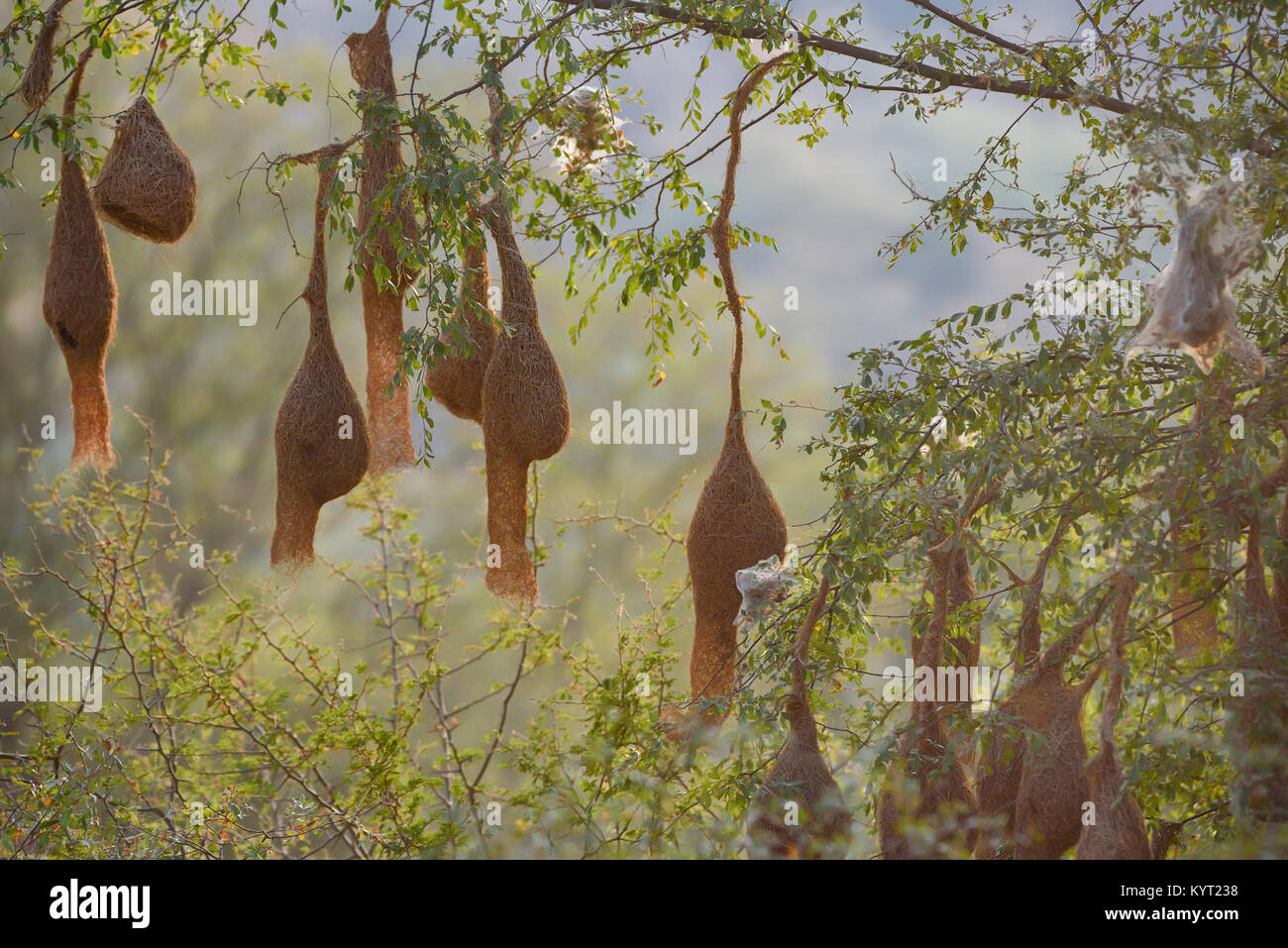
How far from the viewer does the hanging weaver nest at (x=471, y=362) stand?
2711 mm

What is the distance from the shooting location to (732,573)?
287 cm

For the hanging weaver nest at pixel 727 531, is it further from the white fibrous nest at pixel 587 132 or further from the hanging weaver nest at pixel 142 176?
the hanging weaver nest at pixel 142 176

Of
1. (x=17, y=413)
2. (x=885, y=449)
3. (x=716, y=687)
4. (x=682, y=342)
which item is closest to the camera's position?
(x=885, y=449)

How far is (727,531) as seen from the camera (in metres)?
2.85

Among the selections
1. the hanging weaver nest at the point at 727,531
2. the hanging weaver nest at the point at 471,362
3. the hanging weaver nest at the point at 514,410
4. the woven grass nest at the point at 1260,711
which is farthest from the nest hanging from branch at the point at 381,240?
the woven grass nest at the point at 1260,711

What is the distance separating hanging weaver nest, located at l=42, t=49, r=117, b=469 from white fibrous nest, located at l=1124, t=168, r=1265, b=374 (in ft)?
7.50

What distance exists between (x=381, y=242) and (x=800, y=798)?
1.60 m

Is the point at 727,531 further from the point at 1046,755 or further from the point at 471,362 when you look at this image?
the point at 1046,755

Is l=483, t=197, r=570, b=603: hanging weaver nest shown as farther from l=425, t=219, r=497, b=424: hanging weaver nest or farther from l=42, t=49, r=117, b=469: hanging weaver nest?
l=42, t=49, r=117, b=469: hanging weaver nest

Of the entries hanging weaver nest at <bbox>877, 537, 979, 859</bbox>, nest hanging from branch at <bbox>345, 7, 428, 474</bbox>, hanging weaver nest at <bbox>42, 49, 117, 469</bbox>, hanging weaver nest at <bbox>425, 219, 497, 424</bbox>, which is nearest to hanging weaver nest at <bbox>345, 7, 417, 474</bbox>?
nest hanging from branch at <bbox>345, 7, 428, 474</bbox>

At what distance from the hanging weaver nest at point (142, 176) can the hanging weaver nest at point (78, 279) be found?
8 centimetres
